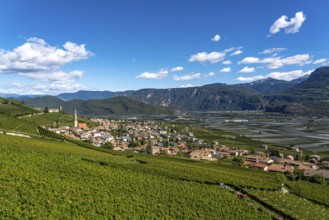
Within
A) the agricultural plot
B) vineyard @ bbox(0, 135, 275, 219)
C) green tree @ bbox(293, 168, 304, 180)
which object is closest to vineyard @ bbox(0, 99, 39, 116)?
the agricultural plot

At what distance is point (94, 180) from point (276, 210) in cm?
2164

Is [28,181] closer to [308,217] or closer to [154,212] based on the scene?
[154,212]

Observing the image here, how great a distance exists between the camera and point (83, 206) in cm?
2327

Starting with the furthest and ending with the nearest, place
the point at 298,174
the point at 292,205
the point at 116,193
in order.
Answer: the point at 298,174 < the point at 292,205 < the point at 116,193

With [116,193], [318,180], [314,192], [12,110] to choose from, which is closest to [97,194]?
[116,193]

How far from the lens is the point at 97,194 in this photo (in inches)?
1050

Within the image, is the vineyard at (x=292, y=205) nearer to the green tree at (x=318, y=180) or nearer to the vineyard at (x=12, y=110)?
the green tree at (x=318, y=180)

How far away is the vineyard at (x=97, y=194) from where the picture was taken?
22000mm

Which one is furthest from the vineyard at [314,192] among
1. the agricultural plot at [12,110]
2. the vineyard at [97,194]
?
the agricultural plot at [12,110]

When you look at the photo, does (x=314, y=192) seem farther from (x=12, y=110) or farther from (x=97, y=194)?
(x=12, y=110)

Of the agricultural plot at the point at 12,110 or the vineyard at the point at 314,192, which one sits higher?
the agricultural plot at the point at 12,110

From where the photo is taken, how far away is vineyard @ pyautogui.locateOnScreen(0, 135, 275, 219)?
2200 cm

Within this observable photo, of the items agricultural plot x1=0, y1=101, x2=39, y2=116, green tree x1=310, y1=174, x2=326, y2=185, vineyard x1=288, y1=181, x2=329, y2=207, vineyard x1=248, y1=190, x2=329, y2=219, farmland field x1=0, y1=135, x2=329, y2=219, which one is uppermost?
agricultural plot x1=0, y1=101, x2=39, y2=116

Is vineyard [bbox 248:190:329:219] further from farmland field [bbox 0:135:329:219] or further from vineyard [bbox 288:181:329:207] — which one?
vineyard [bbox 288:181:329:207]
